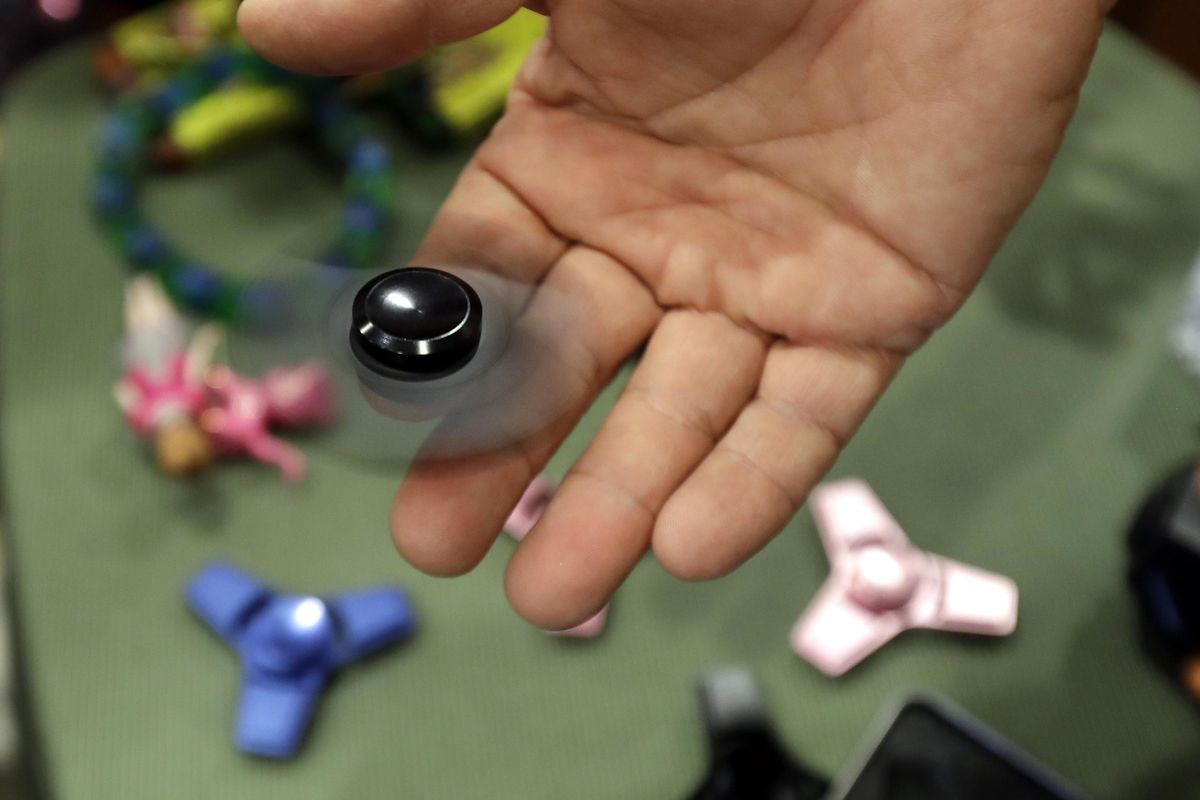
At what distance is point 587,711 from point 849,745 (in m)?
0.17

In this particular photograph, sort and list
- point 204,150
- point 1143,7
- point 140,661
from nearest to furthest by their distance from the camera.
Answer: point 140,661, point 204,150, point 1143,7

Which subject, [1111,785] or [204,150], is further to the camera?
[204,150]

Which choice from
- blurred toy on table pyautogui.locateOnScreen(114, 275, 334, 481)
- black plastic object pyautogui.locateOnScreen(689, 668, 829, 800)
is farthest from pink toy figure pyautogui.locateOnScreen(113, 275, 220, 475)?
black plastic object pyautogui.locateOnScreen(689, 668, 829, 800)

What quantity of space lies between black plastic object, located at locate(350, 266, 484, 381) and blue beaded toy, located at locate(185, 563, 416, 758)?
0.90 ft

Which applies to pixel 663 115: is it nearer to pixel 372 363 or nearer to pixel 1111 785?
pixel 372 363

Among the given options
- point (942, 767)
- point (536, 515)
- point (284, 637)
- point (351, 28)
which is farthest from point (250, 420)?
point (942, 767)

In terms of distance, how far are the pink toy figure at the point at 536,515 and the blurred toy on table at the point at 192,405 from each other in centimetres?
17

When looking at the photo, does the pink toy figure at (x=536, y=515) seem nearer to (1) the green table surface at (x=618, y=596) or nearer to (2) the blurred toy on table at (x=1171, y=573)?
(1) the green table surface at (x=618, y=596)

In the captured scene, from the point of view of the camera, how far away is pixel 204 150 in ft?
3.00

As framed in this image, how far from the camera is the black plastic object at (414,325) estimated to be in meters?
0.44

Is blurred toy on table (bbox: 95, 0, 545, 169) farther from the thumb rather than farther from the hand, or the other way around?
the thumb

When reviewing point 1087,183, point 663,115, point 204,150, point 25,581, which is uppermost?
point 663,115

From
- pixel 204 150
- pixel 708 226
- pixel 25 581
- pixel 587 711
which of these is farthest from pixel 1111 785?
pixel 204 150

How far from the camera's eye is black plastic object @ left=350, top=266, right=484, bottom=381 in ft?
1.46
